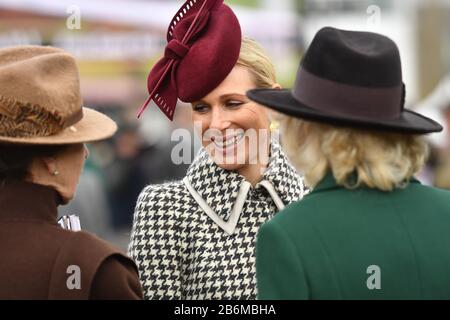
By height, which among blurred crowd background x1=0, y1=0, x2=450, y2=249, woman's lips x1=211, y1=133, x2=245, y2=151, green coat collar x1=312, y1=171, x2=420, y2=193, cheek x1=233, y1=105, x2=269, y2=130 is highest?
green coat collar x1=312, y1=171, x2=420, y2=193

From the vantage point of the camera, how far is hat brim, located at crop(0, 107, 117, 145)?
335 centimetres

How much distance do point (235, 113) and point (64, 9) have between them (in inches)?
519

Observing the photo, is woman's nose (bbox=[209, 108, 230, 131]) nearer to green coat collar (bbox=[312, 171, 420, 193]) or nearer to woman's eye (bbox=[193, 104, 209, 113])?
woman's eye (bbox=[193, 104, 209, 113])

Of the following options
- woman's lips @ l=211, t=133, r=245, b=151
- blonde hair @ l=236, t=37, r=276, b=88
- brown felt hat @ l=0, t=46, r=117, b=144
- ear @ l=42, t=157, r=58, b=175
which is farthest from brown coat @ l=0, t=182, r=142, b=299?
blonde hair @ l=236, t=37, r=276, b=88

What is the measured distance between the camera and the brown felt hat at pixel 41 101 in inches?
133

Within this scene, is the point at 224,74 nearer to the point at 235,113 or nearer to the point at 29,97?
the point at 235,113

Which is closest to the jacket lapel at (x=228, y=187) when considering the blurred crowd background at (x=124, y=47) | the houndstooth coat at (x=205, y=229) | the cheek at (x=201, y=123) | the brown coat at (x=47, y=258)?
the houndstooth coat at (x=205, y=229)

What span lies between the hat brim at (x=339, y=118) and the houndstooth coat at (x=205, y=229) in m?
0.74

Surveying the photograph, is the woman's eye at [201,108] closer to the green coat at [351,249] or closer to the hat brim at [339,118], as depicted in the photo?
the hat brim at [339,118]

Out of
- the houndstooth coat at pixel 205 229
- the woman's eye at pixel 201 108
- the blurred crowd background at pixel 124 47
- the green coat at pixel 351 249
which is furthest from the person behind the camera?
the blurred crowd background at pixel 124 47

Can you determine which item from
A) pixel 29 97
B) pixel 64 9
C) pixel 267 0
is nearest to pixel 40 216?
pixel 29 97

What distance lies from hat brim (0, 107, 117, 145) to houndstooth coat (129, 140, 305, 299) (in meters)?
0.49

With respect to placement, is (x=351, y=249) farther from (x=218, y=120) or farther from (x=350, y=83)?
(x=218, y=120)

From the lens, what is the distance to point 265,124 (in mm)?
4152
